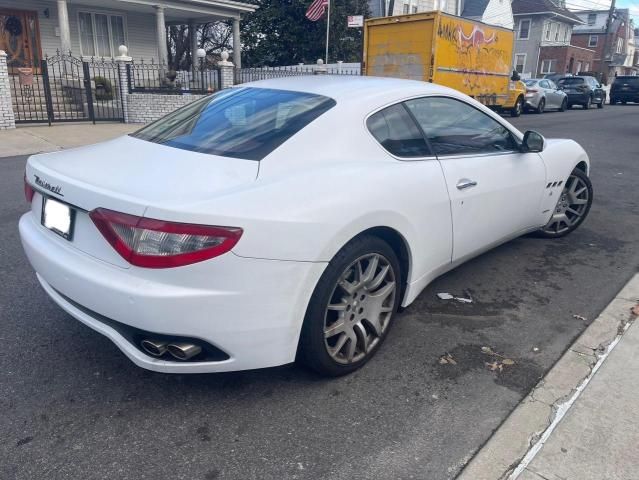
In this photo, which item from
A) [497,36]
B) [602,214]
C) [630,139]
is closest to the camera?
[602,214]

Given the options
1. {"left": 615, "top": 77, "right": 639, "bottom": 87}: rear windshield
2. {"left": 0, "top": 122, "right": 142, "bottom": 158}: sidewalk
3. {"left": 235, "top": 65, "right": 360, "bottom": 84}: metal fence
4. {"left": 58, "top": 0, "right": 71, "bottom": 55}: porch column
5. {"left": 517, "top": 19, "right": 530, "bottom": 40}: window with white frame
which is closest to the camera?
{"left": 0, "top": 122, "right": 142, "bottom": 158}: sidewalk

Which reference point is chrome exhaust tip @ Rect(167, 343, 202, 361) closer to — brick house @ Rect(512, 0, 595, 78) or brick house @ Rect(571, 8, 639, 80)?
brick house @ Rect(512, 0, 595, 78)

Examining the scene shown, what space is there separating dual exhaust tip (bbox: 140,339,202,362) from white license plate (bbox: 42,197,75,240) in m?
0.67

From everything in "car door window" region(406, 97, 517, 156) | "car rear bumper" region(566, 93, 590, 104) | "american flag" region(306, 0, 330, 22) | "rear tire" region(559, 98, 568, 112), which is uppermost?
"american flag" region(306, 0, 330, 22)

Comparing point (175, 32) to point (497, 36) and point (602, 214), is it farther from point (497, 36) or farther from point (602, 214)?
point (602, 214)

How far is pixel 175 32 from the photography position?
3073 centimetres

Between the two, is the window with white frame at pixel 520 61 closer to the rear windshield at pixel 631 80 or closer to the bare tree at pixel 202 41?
the rear windshield at pixel 631 80

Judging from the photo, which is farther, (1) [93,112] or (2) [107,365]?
(1) [93,112]

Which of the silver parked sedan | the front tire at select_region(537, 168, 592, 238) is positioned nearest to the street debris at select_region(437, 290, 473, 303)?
the front tire at select_region(537, 168, 592, 238)

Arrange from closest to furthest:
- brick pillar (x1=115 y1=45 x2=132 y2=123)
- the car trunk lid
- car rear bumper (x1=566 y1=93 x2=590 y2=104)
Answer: the car trunk lid → brick pillar (x1=115 y1=45 x2=132 y2=123) → car rear bumper (x1=566 y1=93 x2=590 y2=104)

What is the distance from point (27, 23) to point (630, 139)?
1957 cm

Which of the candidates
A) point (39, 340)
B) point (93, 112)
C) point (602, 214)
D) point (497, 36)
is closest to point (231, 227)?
point (39, 340)

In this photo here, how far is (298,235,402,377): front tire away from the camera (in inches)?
101

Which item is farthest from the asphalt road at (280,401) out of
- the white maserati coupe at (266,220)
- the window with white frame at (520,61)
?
the window with white frame at (520,61)
